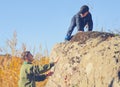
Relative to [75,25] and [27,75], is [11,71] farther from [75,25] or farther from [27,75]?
[27,75]

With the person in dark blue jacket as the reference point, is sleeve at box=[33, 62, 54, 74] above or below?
below

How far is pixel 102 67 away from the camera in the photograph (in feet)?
29.3

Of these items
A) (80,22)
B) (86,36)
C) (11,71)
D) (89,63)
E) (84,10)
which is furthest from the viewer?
(11,71)

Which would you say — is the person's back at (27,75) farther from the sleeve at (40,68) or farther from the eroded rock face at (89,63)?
the eroded rock face at (89,63)

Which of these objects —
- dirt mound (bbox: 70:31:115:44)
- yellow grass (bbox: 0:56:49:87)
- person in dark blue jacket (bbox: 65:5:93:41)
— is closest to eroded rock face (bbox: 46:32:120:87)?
dirt mound (bbox: 70:31:115:44)

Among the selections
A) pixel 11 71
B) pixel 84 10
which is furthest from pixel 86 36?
pixel 11 71

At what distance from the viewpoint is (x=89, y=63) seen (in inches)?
368

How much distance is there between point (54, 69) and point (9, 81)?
18.4ft

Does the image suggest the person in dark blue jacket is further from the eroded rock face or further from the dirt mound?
the eroded rock face

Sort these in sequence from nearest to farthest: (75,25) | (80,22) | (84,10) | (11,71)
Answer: (80,22)
(84,10)
(75,25)
(11,71)

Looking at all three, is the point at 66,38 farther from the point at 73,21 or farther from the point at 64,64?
the point at 64,64

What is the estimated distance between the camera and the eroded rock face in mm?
8805

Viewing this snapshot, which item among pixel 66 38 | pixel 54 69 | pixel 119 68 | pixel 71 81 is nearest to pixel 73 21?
pixel 66 38

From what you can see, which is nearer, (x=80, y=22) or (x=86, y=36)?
(x=86, y=36)
